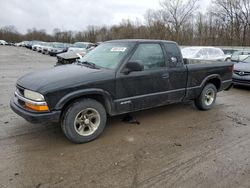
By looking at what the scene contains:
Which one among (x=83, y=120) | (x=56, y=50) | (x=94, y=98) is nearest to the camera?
(x=83, y=120)

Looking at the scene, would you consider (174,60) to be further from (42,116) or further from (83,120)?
(42,116)

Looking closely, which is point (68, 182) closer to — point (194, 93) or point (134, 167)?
point (134, 167)

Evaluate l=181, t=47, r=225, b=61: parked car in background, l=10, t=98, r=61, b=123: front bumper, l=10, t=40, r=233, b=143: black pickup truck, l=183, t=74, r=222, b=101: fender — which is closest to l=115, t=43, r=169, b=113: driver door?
l=10, t=40, r=233, b=143: black pickup truck

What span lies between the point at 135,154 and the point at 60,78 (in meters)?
1.73

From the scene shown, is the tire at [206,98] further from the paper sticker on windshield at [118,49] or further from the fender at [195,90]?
the paper sticker on windshield at [118,49]

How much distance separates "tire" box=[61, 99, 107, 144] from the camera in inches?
158

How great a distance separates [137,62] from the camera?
14.6ft

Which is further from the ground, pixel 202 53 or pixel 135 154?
pixel 202 53

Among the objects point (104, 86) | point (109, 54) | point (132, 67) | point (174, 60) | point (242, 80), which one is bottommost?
point (242, 80)

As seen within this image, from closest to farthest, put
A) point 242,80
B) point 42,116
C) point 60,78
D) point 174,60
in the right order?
point 42,116, point 60,78, point 174,60, point 242,80

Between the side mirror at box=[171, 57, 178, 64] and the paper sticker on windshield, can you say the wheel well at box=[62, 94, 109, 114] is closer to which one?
the paper sticker on windshield

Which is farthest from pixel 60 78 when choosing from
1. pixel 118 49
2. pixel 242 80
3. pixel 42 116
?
pixel 242 80

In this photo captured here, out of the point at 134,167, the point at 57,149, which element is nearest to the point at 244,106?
the point at 134,167

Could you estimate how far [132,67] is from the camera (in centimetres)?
441
